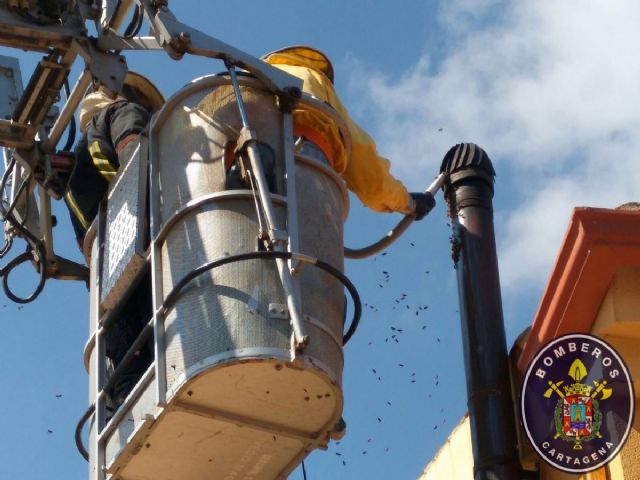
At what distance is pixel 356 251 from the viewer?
34.4ft

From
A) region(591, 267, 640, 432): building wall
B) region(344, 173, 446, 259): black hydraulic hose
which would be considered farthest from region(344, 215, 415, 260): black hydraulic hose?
region(591, 267, 640, 432): building wall

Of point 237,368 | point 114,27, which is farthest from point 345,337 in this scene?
point 114,27

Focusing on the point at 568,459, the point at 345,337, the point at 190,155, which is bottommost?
the point at 568,459

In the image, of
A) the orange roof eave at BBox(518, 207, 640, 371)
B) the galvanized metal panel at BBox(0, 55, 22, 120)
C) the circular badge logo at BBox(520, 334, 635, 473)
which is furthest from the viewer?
the galvanized metal panel at BBox(0, 55, 22, 120)

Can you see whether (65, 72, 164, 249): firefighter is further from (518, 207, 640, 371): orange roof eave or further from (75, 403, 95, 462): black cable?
(518, 207, 640, 371): orange roof eave

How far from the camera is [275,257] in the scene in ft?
27.7

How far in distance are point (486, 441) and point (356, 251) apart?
1.88m

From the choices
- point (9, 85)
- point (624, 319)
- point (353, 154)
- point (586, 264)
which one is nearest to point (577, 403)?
point (624, 319)

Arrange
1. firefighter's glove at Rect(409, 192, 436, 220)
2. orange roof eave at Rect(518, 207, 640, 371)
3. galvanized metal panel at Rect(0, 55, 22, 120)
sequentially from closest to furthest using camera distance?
orange roof eave at Rect(518, 207, 640, 371), firefighter's glove at Rect(409, 192, 436, 220), galvanized metal panel at Rect(0, 55, 22, 120)

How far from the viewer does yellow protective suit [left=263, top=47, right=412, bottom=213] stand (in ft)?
33.0

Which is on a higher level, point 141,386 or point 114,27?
point 114,27

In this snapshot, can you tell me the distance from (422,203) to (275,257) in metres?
2.33

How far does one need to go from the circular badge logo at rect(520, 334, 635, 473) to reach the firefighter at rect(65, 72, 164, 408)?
2.13 meters

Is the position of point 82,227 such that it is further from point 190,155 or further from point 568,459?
point 568,459
